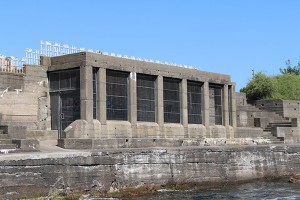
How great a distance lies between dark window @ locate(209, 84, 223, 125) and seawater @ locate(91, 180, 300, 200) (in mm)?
10081

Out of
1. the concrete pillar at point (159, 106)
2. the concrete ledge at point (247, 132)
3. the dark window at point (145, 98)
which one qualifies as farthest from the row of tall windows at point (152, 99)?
the concrete ledge at point (247, 132)

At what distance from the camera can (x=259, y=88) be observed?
54.3m

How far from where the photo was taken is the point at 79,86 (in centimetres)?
2944

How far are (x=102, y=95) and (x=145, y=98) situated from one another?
14.4 feet

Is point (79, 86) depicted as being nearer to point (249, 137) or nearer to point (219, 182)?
point (219, 182)

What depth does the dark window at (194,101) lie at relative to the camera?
36.7 m

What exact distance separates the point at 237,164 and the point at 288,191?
4.36 m

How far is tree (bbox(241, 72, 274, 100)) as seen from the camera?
179 feet

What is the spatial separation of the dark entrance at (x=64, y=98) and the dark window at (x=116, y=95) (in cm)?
209

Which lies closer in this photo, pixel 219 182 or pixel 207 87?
pixel 219 182

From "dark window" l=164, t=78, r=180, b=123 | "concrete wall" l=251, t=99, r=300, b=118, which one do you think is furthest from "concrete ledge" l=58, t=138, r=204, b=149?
"concrete wall" l=251, t=99, r=300, b=118

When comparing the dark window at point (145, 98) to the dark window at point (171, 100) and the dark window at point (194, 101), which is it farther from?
the dark window at point (194, 101)

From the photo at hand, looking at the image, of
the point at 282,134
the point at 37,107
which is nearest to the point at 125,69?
the point at 37,107

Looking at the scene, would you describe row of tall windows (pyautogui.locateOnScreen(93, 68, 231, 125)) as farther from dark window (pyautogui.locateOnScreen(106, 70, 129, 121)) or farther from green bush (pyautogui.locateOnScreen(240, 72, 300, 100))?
green bush (pyautogui.locateOnScreen(240, 72, 300, 100))
